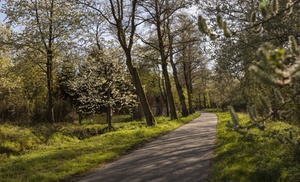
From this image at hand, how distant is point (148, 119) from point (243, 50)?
10.1 m

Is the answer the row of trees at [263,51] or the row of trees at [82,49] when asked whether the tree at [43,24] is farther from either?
the row of trees at [263,51]

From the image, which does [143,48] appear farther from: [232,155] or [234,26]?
[232,155]

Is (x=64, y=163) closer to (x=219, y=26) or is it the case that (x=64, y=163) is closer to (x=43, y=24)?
(x=219, y=26)

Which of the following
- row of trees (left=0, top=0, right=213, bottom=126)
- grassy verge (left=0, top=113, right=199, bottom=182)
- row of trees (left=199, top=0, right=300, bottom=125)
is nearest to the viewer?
row of trees (left=199, top=0, right=300, bottom=125)

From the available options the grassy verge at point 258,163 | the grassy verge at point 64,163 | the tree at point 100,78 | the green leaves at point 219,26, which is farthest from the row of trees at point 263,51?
the tree at point 100,78

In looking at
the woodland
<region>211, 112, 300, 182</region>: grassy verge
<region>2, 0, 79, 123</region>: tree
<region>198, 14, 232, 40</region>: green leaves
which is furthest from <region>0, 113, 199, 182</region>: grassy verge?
<region>2, 0, 79, 123</region>: tree

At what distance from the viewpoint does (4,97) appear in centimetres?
3128

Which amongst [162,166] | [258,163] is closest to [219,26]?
[258,163]

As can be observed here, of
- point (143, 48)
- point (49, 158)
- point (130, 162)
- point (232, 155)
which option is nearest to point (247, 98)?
point (232, 155)

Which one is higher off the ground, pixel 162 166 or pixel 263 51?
pixel 263 51

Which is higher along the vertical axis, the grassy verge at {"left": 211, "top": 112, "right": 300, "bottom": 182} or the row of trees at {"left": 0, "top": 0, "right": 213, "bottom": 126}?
the row of trees at {"left": 0, "top": 0, "right": 213, "bottom": 126}

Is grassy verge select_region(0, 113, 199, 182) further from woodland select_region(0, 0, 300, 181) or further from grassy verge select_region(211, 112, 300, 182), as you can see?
grassy verge select_region(211, 112, 300, 182)

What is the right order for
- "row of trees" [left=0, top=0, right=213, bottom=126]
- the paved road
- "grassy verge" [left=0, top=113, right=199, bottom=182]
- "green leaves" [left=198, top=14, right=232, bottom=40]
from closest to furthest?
1. "green leaves" [left=198, top=14, right=232, bottom=40]
2. the paved road
3. "grassy verge" [left=0, top=113, right=199, bottom=182]
4. "row of trees" [left=0, top=0, right=213, bottom=126]

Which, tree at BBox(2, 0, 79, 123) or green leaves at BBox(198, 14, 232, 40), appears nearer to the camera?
green leaves at BBox(198, 14, 232, 40)
